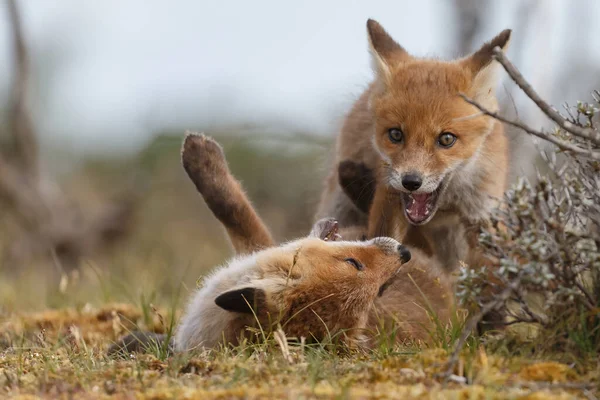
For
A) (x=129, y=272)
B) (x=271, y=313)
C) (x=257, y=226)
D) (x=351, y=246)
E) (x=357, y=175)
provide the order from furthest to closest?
(x=129, y=272)
(x=357, y=175)
(x=257, y=226)
(x=351, y=246)
(x=271, y=313)

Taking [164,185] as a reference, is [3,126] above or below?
above

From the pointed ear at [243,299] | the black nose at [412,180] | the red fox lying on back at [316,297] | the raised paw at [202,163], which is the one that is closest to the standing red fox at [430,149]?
the black nose at [412,180]

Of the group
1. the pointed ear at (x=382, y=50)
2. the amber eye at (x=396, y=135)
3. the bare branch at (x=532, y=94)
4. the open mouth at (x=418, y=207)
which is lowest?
the open mouth at (x=418, y=207)

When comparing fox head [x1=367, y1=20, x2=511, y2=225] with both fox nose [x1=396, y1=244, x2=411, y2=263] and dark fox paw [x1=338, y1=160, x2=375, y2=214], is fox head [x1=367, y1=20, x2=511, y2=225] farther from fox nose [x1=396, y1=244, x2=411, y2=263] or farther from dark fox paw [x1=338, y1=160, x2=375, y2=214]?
fox nose [x1=396, y1=244, x2=411, y2=263]

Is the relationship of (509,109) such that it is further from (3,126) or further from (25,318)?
(3,126)

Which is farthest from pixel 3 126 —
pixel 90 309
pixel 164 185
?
pixel 90 309

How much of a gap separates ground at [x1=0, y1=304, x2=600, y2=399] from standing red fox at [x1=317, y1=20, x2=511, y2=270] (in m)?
1.55

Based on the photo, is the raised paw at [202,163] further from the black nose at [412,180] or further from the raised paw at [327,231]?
the black nose at [412,180]

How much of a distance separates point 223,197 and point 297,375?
7.69ft

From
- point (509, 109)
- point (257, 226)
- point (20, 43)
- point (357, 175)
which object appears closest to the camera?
point (257, 226)

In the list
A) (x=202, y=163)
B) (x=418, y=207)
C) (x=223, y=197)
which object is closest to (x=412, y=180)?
(x=418, y=207)

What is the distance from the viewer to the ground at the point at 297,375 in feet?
9.09

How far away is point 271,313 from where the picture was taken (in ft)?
12.9

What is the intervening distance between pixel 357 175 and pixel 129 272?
440cm
